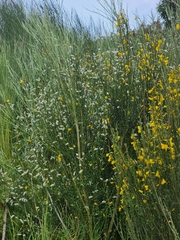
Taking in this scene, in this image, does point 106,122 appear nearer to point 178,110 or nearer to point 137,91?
point 137,91

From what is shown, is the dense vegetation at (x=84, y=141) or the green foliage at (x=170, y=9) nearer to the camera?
the dense vegetation at (x=84, y=141)

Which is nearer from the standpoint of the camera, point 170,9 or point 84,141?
point 84,141

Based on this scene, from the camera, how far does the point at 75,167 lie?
2.42 m

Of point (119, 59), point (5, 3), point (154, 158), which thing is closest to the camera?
point (154, 158)

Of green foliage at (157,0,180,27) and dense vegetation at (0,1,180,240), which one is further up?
green foliage at (157,0,180,27)

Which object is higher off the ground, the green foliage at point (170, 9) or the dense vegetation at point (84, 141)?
the green foliage at point (170, 9)

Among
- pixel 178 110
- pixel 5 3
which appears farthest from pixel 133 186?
pixel 5 3

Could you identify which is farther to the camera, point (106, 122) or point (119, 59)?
point (119, 59)

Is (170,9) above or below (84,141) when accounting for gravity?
above

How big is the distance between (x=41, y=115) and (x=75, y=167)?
1.65 feet

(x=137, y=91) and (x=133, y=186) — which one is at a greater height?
(x=137, y=91)

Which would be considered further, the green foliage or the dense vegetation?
the green foliage

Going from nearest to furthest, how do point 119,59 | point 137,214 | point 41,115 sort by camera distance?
point 137,214 < point 41,115 < point 119,59

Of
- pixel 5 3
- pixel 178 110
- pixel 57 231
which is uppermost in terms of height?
pixel 5 3
